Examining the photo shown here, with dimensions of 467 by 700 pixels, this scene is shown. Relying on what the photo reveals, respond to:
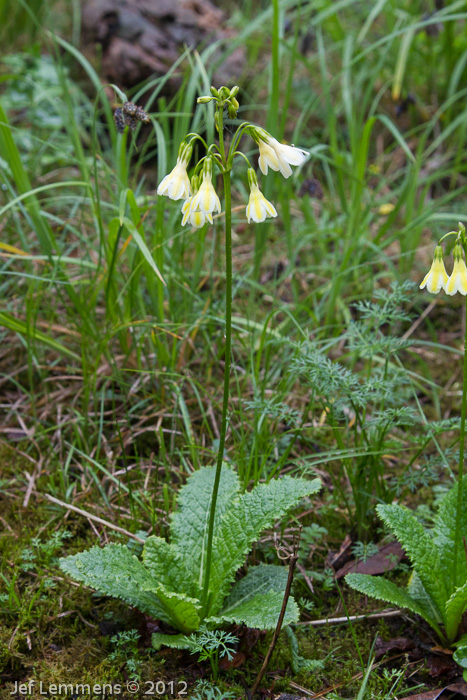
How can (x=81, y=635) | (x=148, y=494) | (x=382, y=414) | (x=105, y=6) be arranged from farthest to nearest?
(x=105, y=6) < (x=148, y=494) < (x=382, y=414) < (x=81, y=635)

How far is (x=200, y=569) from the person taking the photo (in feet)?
6.02

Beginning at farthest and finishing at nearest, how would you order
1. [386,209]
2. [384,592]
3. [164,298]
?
[386,209], [164,298], [384,592]

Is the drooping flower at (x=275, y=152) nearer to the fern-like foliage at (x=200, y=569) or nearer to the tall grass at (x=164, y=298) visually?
the tall grass at (x=164, y=298)

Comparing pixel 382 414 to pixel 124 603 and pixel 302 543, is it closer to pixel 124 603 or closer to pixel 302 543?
pixel 302 543

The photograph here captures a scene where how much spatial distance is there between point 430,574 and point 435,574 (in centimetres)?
3

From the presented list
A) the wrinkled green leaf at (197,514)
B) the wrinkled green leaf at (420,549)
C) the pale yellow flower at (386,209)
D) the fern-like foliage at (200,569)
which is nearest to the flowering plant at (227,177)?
the fern-like foliage at (200,569)

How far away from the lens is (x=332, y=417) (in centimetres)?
202

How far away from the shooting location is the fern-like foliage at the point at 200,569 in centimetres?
165

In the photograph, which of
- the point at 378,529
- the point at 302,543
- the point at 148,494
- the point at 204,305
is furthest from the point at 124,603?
the point at 204,305

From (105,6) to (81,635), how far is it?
4118 millimetres

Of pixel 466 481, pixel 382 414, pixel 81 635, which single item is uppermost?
pixel 382 414

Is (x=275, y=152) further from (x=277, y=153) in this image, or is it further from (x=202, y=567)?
(x=202, y=567)

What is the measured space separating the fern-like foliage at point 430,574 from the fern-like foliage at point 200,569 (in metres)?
0.26

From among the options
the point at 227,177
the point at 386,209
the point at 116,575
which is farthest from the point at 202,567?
the point at 386,209
